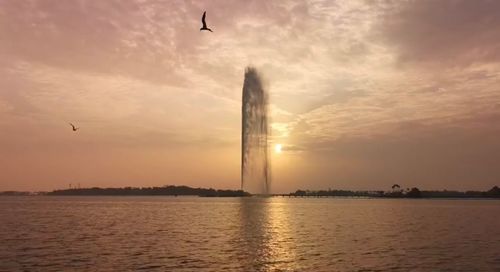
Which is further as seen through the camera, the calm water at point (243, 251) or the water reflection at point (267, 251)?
the water reflection at point (267, 251)

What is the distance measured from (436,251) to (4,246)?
1451 inches

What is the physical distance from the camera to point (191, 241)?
1882 inches

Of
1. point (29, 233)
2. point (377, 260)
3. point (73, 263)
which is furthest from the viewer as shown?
point (29, 233)

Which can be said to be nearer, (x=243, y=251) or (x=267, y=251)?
(x=243, y=251)

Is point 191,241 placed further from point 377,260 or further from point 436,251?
point 436,251

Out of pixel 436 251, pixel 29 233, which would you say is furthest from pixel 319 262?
pixel 29 233

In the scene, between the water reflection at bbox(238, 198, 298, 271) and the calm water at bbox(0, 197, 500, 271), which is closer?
the calm water at bbox(0, 197, 500, 271)

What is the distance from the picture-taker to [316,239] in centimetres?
5072

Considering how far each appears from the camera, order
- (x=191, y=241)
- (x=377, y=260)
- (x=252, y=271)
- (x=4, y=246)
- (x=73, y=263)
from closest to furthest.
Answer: (x=252, y=271) < (x=73, y=263) < (x=377, y=260) < (x=4, y=246) < (x=191, y=241)

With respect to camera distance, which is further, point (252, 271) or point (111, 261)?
point (111, 261)

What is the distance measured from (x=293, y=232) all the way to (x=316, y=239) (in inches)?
361

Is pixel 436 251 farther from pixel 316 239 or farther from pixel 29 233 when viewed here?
pixel 29 233

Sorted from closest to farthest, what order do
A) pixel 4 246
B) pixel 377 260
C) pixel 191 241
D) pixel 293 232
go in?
pixel 377 260 → pixel 4 246 → pixel 191 241 → pixel 293 232

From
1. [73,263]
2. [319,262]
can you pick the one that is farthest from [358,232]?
[73,263]
